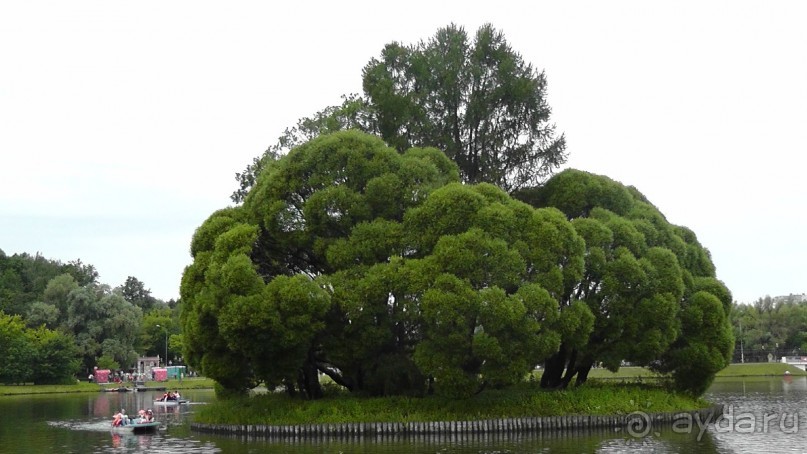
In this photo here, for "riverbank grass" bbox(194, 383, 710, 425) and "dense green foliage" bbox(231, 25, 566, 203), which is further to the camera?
"dense green foliage" bbox(231, 25, 566, 203)

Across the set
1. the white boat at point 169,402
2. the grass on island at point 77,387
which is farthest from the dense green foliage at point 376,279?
the grass on island at point 77,387

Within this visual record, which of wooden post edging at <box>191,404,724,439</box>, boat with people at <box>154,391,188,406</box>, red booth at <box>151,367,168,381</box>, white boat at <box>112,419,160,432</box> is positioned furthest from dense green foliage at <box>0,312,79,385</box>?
wooden post edging at <box>191,404,724,439</box>

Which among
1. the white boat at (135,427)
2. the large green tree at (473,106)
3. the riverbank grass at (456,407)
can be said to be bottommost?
the white boat at (135,427)

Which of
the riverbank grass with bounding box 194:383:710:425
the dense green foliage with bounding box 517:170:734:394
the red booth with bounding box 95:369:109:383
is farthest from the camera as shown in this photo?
the red booth with bounding box 95:369:109:383

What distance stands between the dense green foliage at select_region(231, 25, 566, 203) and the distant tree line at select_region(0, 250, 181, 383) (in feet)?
172

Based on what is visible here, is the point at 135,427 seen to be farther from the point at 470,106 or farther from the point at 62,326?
the point at 62,326

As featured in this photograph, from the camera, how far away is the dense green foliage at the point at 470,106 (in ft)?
153

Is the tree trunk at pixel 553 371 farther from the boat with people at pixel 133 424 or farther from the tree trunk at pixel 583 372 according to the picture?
the boat with people at pixel 133 424

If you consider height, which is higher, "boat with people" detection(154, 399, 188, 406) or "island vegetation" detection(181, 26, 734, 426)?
"island vegetation" detection(181, 26, 734, 426)

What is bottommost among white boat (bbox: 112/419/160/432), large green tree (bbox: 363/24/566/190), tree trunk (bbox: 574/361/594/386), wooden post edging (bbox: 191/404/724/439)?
white boat (bbox: 112/419/160/432)

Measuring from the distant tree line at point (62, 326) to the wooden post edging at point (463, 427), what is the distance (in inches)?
2198

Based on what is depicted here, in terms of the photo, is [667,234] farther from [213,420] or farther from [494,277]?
[213,420]

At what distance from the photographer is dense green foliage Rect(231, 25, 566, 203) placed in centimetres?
4656

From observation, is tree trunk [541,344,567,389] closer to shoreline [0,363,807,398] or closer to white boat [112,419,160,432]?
white boat [112,419,160,432]
